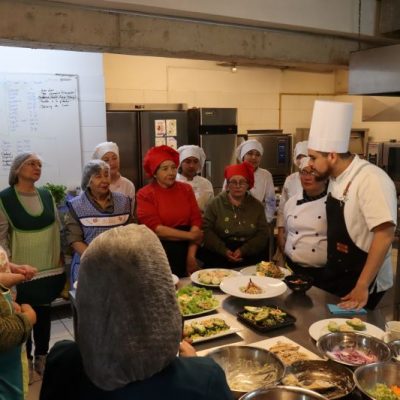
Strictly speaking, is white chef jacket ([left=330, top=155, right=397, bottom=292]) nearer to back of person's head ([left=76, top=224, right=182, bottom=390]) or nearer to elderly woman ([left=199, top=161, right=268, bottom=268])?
elderly woman ([left=199, top=161, right=268, bottom=268])

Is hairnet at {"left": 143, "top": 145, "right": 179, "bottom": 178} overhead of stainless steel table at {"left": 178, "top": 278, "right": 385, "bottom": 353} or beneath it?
overhead

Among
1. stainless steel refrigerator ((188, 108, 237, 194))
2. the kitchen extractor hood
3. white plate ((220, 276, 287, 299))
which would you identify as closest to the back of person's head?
white plate ((220, 276, 287, 299))

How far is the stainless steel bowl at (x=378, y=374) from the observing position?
4.59ft

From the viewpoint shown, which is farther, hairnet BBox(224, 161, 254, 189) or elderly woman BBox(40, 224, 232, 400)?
hairnet BBox(224, 161, 254, 189)

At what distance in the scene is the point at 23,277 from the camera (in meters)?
1.82

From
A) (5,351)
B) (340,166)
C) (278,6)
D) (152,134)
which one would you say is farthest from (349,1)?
(5,351)

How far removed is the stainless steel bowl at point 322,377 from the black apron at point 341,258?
0.82 m

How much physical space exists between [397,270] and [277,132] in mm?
3217

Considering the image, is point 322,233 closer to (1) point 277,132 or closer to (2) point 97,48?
(2) point 97,48

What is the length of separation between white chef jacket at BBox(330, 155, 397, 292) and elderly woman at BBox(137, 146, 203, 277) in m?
1.07

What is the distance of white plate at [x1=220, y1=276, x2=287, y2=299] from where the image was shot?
6.86ft

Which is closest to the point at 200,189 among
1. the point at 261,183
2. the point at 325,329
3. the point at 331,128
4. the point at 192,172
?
the point at 192,172

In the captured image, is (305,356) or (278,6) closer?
(305,356)

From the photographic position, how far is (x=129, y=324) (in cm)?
90
